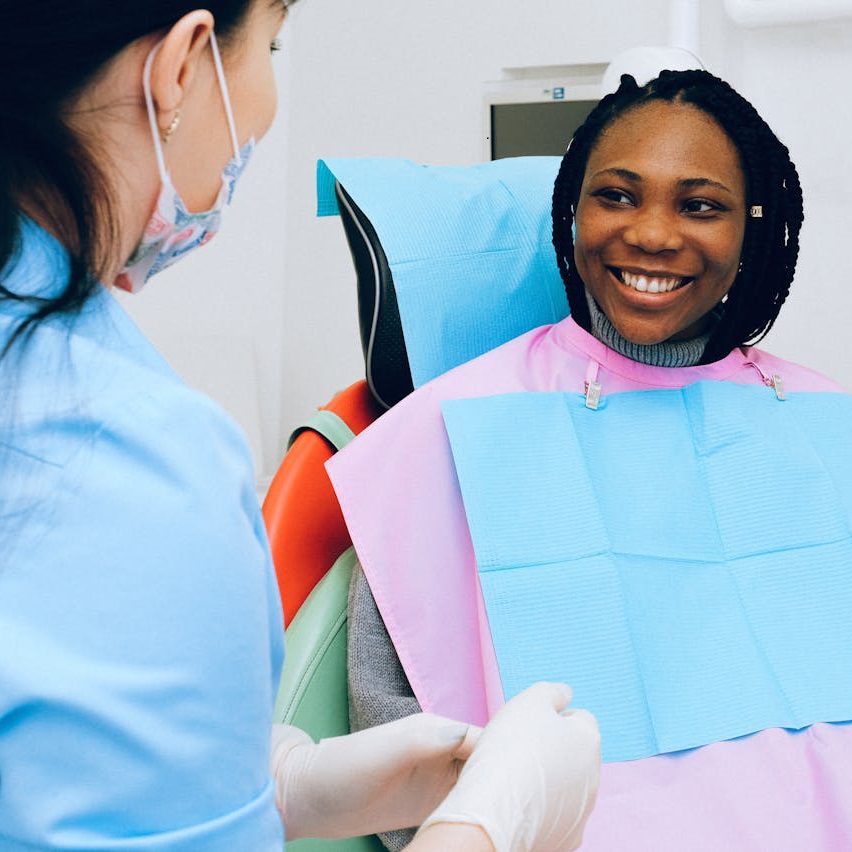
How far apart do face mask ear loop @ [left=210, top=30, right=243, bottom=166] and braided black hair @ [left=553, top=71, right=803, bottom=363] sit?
32.6 inches

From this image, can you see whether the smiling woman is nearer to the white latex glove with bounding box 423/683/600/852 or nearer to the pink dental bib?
the pink dental bib

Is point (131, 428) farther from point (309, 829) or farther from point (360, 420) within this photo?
point (360, 420)

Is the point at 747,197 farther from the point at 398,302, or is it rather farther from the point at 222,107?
the point at 222,107

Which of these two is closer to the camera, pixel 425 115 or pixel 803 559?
pixel 803 559

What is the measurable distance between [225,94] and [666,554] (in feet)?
2.68

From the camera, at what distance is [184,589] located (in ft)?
1.61

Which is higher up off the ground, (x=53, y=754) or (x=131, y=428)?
(x=131, y=428)

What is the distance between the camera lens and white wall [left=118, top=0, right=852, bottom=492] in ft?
6.64

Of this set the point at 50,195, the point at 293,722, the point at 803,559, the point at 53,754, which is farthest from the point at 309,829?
the point at 803,559

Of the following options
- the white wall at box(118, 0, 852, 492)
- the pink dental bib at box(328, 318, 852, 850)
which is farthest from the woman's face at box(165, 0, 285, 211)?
the white wall at box(118, 0, 852, 492)

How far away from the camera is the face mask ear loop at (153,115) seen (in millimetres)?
553

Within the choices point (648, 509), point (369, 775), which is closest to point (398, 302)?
point (648, 509)

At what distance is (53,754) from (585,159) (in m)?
1.14

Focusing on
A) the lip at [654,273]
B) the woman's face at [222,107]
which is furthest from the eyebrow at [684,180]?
the woman's face at [222,107]
